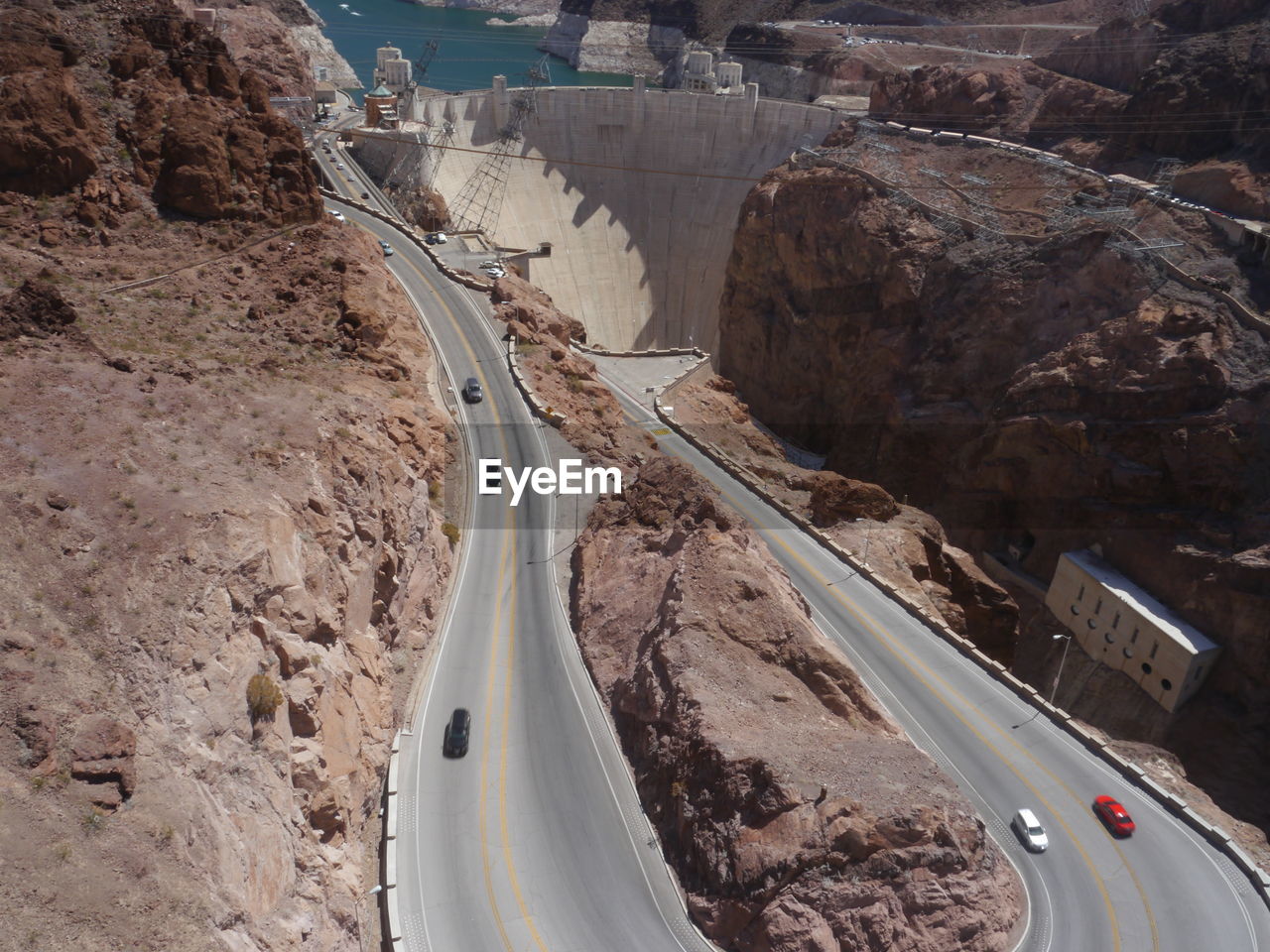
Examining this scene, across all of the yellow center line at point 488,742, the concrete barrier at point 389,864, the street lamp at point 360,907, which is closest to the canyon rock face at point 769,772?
the yellow center line at point 488,742

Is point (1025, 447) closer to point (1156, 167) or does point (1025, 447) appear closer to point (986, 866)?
point (1156, 167)

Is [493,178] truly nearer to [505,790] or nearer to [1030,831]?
[505,790]

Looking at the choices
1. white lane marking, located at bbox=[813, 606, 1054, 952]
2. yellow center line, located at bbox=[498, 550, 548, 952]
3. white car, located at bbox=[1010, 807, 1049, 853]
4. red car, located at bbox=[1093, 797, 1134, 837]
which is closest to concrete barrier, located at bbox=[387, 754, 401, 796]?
yellow center line, located at bbox=[498, 550, 548, 952]

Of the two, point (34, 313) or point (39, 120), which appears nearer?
point (34, 313)

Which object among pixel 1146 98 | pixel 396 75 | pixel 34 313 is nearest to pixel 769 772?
pixel 34 313

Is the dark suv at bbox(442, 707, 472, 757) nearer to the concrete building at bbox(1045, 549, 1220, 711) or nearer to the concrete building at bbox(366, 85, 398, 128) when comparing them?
the concrete building at bbox(1045, 549, 1220, 711)

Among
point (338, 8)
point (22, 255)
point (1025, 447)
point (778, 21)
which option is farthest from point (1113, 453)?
point (338, 8)
